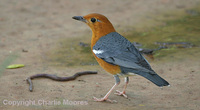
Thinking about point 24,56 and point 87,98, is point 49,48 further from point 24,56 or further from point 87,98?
point 87,98

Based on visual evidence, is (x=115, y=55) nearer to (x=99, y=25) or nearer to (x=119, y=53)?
(x=119, y=53)

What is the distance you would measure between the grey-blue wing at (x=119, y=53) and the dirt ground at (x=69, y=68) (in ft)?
2.35

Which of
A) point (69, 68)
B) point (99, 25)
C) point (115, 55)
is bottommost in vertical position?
point (69, 68)

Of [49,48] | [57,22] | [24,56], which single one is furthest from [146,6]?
[24,56]

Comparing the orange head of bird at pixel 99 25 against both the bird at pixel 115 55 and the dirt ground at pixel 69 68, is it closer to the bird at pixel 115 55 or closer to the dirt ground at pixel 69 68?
the bird at pixel 115 55

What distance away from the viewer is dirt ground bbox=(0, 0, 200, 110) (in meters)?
5.47

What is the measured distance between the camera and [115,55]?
5387mm

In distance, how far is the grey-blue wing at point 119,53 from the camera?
5242 mm

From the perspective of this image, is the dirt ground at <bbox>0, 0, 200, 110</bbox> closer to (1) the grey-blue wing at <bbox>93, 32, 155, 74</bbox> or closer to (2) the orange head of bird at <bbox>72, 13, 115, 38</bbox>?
(1) the grey-blue wing at <bbox>93, 32, 155, 74</bbox>

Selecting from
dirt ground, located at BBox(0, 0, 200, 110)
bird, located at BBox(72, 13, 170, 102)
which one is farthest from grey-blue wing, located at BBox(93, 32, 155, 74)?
dirt ground, located at BBox(0, 0, 200, 110)

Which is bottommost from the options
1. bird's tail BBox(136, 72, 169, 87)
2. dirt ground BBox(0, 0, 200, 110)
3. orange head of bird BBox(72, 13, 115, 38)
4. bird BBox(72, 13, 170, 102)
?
dirt ground BBox(0, 0, 200, 110)

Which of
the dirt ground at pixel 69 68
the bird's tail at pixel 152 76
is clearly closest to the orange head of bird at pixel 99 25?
the bird's tail at pixel 152 76

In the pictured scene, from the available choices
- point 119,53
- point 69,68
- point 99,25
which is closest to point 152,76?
point 119,53

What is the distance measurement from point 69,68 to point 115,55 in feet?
7.27
